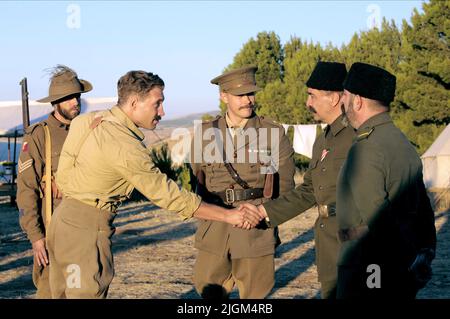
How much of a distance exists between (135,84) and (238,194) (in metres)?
1.51

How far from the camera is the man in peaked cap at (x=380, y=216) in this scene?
12.9 feet

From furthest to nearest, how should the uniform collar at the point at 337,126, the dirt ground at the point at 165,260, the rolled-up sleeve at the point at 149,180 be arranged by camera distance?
the dirt ground at the point at 165,260, the uniform collar at the point at 337,126, the rolled-up sleeve at the point at 149,180

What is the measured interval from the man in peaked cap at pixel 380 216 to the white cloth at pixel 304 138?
30.4 meters

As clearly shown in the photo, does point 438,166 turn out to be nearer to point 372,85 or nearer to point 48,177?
point 48,177

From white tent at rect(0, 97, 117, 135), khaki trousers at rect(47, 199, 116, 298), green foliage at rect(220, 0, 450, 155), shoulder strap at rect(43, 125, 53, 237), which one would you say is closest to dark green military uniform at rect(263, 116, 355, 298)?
khaki trousers at rect(47, 199, 116, 298)

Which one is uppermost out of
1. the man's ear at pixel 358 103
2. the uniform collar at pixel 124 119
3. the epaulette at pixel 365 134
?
the man's ear at pixel 358 103

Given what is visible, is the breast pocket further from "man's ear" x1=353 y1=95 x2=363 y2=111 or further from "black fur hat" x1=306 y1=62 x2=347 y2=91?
"man's ear" x1=353 y1=95 x2=363 y2=111

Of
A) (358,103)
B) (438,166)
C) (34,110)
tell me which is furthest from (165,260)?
(34,110)

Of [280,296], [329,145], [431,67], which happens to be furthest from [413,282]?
[431,67]

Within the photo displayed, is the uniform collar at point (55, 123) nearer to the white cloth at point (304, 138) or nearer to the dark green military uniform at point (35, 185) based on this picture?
the dark green military uniform at point (35, 185)

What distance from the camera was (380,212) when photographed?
154 inches

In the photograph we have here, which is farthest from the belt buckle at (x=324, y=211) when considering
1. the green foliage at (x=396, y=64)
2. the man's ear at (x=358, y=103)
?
the green foliage at (x=396, y=64)

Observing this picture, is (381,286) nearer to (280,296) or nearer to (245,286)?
(245,286)
